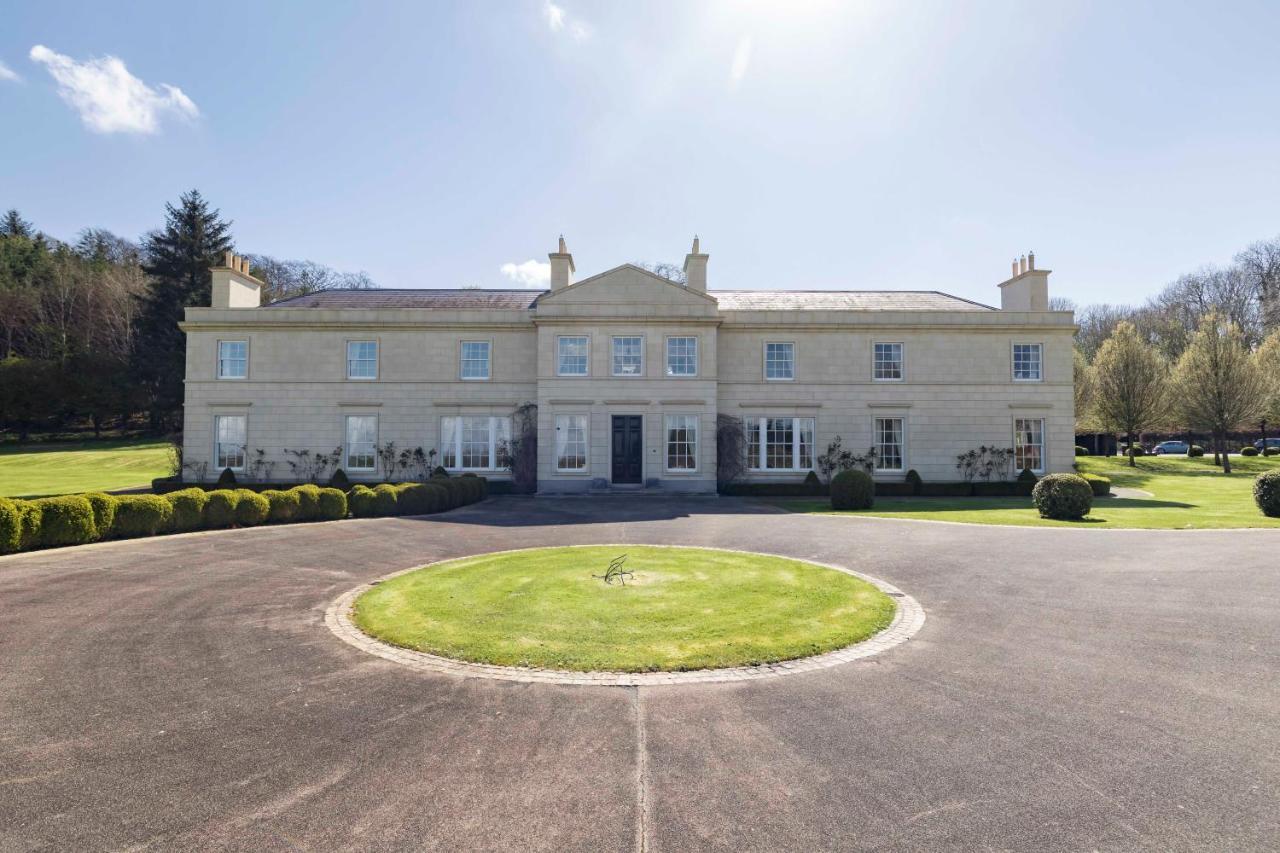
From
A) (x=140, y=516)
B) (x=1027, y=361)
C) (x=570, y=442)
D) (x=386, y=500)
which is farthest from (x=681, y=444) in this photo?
(x=140, y=516)

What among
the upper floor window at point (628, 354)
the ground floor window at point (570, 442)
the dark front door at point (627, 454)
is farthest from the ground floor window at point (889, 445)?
the ground floor window at point (570, 442)

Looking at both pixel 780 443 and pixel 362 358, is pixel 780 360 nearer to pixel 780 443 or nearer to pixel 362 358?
pixel 780 443

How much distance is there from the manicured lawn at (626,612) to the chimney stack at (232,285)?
81.0 ft

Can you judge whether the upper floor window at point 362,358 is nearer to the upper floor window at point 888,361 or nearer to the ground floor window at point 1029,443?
the upper floor window at point 888,361

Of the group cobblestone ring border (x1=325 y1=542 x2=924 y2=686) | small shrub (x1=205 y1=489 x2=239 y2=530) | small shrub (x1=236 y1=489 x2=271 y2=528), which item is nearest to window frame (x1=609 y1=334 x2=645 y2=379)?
small shrub (x1=236 y1=489 x2=271 y2=528)

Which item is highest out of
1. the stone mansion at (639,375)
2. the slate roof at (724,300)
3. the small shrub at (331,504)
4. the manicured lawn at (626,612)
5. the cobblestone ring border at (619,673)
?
the slate roof at (724,300)

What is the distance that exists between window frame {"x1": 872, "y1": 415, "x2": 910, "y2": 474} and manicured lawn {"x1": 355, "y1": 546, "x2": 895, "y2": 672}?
18.4m

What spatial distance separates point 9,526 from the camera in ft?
38.5

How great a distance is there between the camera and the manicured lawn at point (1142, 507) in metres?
17.1

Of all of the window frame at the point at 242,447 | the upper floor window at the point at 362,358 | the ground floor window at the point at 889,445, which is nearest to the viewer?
the window frame at the point at 242,447

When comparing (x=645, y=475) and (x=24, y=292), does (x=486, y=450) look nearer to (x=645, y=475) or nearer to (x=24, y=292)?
(x=645, y=475)

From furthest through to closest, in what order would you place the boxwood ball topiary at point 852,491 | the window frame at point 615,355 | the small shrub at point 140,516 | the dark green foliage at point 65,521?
the window frame at point 615,355
the boxwood ball topiary at point 852,491
the small shrub at point 140,516
the dark green foliage at point 65,521

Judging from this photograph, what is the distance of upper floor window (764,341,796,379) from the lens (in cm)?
2833

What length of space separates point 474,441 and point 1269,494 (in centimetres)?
2779
